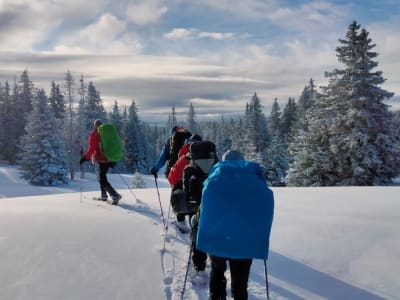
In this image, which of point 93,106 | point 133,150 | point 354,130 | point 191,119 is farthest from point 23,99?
point 354,130

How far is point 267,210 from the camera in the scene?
11.3 ft

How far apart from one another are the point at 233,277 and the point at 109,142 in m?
5.62

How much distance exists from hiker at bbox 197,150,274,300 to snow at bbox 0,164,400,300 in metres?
1.14

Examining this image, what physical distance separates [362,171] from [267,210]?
61.5 feet

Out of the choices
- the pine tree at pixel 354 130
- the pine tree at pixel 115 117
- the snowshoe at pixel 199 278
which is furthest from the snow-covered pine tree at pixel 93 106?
the snowshoe at pixel 199 278

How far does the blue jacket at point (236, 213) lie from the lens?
3.39m

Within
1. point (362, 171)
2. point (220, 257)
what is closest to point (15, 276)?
point (220, 257)

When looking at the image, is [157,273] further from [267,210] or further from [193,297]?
[267,210]

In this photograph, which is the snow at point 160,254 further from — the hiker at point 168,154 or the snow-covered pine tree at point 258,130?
the snow-covered pine tree at point 258,130

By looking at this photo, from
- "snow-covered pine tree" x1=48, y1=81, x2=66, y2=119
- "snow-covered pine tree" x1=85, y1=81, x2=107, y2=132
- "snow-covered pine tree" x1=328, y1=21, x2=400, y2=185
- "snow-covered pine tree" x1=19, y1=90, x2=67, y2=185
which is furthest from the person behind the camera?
"snow-covered pine tree" x1=48, y1=81, x2=66, y2=119

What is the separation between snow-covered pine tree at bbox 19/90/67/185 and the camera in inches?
1479

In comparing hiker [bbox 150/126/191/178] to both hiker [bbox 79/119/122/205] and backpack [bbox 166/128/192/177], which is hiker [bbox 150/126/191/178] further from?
hiker [bbox 79/119/122/205]

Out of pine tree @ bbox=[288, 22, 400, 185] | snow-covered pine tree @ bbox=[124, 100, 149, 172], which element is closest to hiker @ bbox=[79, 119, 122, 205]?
pine tree @ bbox=[288, 22, 400, 185]

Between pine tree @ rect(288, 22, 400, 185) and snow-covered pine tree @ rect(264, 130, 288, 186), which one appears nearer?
pine tree @ rect(288, 22, 400, 185)
